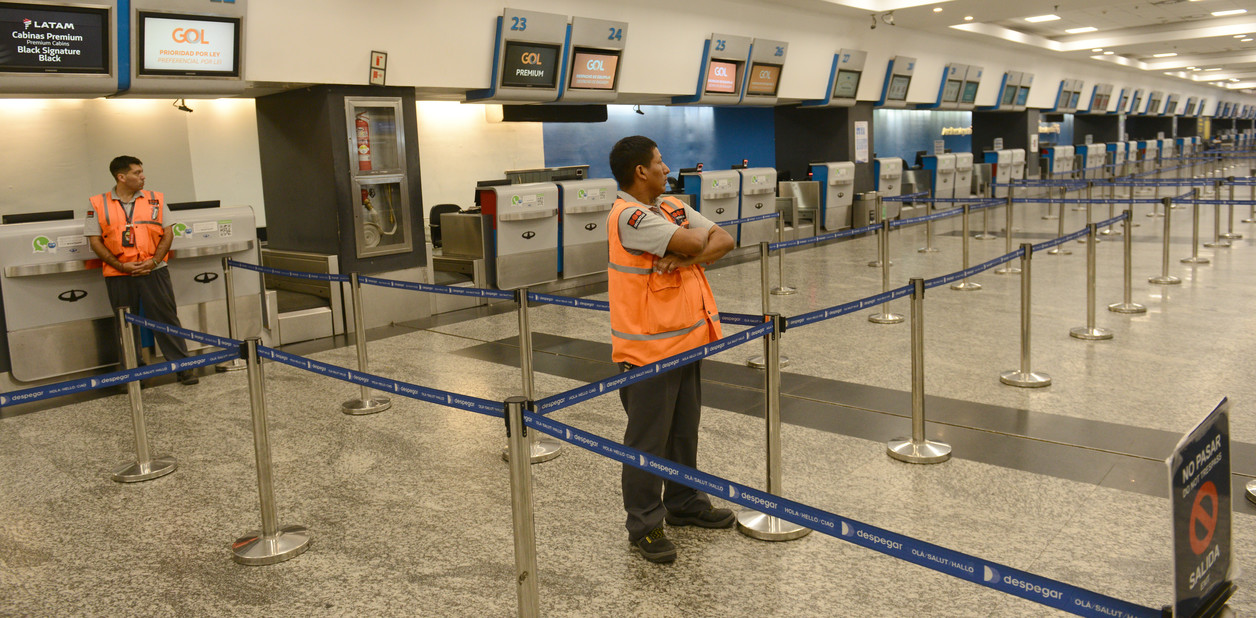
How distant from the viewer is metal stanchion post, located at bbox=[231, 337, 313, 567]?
3.98 metres

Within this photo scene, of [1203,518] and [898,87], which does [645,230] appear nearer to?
[1203,518]

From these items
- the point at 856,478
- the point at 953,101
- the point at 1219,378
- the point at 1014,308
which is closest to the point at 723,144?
the point at 953,101

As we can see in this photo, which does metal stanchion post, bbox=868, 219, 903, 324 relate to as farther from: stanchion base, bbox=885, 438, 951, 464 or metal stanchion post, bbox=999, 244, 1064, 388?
stanchion base, bbox=885, 438, 951, 464

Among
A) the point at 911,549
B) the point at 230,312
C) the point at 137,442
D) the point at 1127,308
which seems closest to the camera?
the point at 911,549

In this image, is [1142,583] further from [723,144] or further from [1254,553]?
[723,144]

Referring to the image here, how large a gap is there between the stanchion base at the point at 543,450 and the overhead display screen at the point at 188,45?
16.1 ft

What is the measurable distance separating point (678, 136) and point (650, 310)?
14895 mm

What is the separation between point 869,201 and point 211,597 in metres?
15.4

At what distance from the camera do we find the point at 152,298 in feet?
23.6

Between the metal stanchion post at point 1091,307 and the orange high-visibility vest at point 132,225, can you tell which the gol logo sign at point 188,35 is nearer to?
the orange high-visibility vest at point 132,225

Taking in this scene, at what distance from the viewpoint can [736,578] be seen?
3.57 metres

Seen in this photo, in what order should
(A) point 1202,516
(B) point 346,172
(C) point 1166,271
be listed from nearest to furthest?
(A) point 1202,516
(B) point 346,172
(C) point 1166,271

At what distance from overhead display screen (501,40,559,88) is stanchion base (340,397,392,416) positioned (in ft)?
17.1

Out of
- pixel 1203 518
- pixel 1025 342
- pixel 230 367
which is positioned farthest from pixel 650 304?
pixel 230 367
